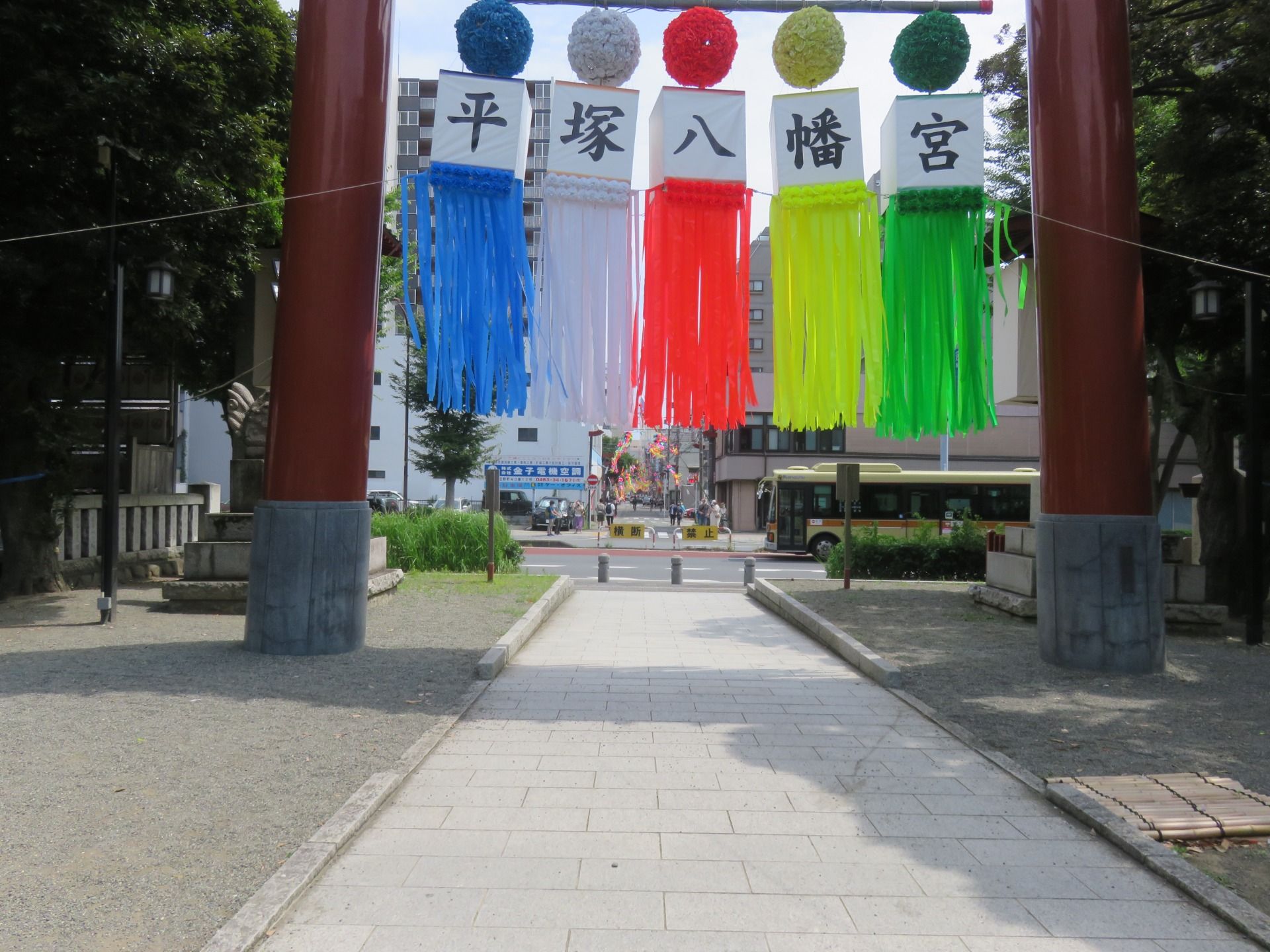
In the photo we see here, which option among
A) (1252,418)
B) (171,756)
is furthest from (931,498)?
(171,756)

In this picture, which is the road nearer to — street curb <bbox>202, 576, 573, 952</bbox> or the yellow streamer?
the yellow streamer

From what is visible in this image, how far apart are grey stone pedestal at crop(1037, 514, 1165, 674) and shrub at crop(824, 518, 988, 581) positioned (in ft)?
39.9

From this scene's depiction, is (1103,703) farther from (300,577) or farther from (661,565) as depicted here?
(661,565)

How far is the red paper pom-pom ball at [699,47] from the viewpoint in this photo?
323 inches

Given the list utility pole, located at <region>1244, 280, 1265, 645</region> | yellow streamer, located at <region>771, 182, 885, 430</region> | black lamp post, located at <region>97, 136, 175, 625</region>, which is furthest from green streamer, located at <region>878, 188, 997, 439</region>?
black lamp post, located at <region>97, 136, 175, 625</region>

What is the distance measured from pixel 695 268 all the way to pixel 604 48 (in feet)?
6.74

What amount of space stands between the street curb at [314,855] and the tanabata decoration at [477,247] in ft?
10.3

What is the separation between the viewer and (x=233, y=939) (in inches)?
123

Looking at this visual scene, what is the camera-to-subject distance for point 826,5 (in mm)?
8734

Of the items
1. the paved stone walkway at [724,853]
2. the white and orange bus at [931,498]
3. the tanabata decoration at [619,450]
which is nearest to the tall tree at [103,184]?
the paved stone walkway at [724,853]

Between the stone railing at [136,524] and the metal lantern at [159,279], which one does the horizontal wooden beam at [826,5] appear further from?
the stone railing at [136,524]

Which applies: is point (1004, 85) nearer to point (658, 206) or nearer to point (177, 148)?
point (658, 206)

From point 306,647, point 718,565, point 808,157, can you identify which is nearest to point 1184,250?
point 808,157

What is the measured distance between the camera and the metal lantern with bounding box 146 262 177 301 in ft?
34.1
